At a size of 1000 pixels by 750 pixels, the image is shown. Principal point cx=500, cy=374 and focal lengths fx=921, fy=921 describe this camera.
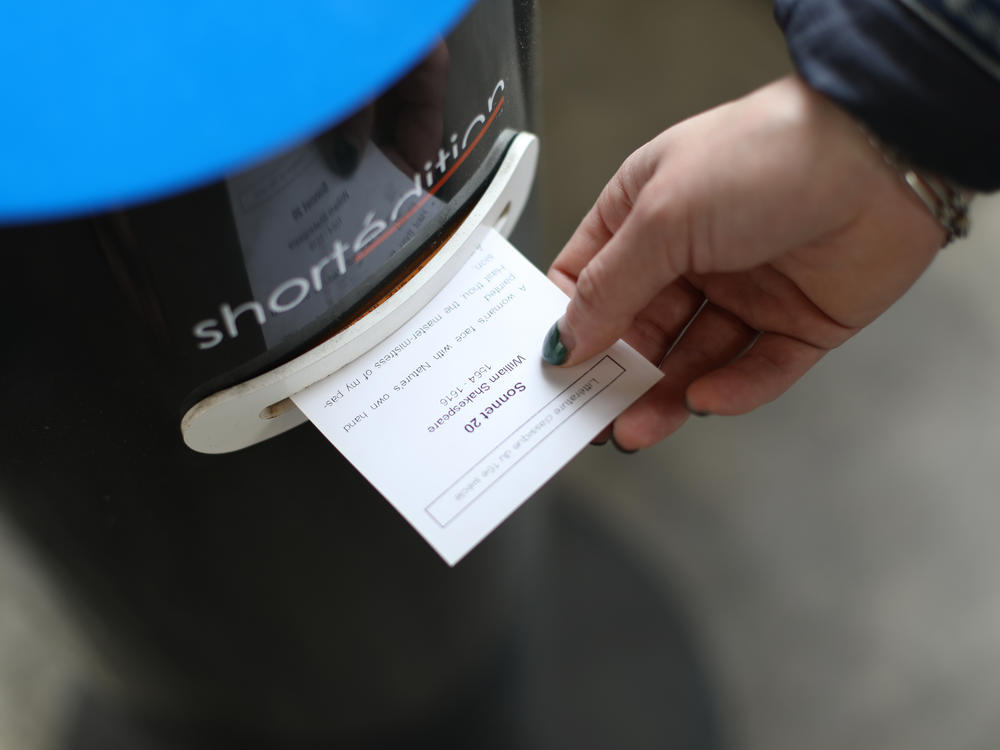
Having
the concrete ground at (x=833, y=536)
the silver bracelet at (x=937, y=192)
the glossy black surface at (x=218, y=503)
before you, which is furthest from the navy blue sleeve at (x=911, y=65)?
the concrete ground at (x=833, y=536)

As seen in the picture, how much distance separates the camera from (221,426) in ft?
1.67

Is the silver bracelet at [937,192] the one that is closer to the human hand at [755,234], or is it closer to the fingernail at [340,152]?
the human hand at [755,234]

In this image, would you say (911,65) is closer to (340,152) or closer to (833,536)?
(340,152)

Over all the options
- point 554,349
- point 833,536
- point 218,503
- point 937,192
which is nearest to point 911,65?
point 937,192

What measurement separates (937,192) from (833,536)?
743 millimetres

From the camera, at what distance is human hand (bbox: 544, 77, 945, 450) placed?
51cm

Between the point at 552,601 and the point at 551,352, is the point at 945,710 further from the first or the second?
the point at 551,352

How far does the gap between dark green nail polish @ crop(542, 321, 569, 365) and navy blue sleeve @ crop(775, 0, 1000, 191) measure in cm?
20

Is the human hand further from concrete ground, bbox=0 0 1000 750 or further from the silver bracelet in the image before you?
concrete ground, bbox=0 0 1000 750

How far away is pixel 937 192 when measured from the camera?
1.78 ft

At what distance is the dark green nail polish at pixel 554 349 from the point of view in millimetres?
545

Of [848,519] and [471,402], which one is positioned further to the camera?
[848,519]

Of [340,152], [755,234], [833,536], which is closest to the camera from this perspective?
[340,152]

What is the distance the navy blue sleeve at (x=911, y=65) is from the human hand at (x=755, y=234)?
0.08ft
